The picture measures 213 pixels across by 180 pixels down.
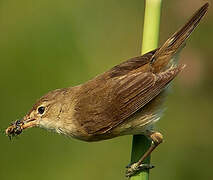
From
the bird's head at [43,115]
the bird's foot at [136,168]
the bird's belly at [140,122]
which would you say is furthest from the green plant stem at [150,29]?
the bird's head at [43,115]

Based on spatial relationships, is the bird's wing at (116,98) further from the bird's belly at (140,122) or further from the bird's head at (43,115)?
the bird's head at (43,115)

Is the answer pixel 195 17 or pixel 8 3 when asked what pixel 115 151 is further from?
pixel 8 3

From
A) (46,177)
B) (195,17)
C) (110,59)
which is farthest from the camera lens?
(110,59)

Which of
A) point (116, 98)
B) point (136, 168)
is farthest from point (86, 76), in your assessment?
point (136, 168)

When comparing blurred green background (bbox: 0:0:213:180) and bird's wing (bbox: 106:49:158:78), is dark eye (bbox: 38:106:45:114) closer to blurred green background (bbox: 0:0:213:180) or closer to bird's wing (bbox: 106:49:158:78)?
bird's wing (bbox: 106:49:158:78)

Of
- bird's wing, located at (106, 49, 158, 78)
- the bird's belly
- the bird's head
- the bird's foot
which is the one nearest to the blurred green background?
the bird's head

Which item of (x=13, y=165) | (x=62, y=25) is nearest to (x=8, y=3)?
(x=62, y=25)
